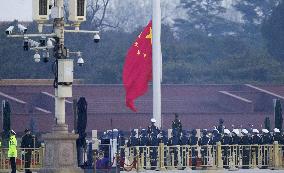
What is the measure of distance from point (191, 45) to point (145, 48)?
38.5 meters

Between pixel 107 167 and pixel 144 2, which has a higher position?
pixel 144 2

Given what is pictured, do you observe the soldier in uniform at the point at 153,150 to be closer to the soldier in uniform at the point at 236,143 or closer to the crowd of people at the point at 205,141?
the crowd of people at the point at 205,141

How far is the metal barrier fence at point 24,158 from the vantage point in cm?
4332

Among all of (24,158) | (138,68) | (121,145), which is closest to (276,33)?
(138,68)

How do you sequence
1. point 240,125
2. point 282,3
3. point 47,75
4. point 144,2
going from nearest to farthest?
point 240,125
point 47,75
point 282,3
point 144,2

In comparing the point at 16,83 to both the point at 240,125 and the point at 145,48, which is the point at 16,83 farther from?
the point at 145,48

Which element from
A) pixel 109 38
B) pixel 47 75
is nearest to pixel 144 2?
pixel 109 38

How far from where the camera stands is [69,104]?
7112cm

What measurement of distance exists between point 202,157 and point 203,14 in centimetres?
5709

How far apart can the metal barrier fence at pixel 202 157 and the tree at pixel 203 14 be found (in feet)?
183

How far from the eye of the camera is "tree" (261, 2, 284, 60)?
87.7 m

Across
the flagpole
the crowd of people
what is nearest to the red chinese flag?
the flagpole

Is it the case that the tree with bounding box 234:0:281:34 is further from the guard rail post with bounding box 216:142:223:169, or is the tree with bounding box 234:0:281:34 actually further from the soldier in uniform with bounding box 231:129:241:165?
the guard rail post with bounding box 216:142:223:169

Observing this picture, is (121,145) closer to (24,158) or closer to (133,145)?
(133,145)
